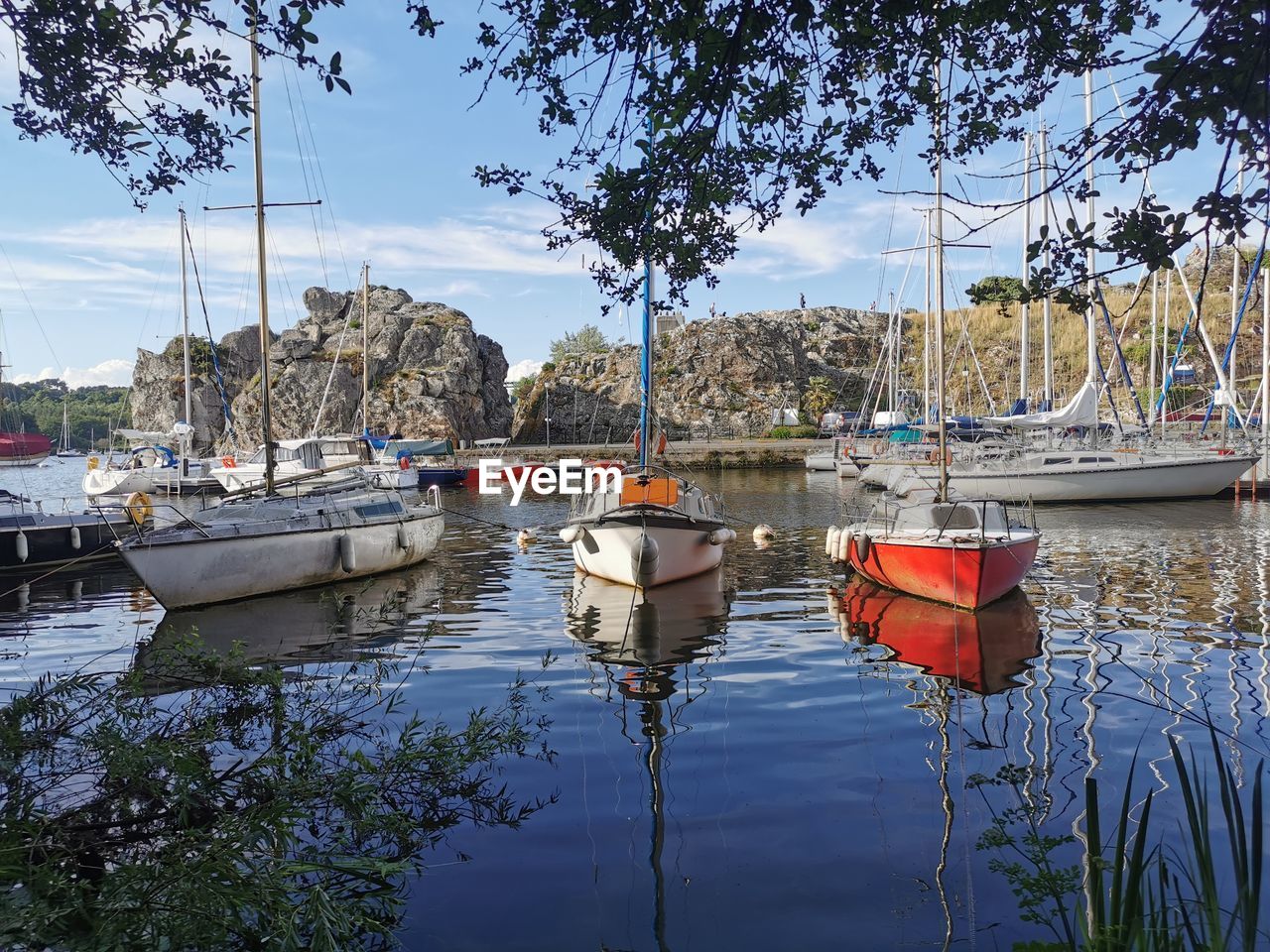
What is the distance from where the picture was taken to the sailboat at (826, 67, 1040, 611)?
1457 cm

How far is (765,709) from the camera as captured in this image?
393 inches

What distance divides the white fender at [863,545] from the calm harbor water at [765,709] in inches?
33.0

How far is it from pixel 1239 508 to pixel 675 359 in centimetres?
5606

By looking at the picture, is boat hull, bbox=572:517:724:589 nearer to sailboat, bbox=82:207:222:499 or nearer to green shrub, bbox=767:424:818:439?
sailboat, bbox=82:207:222:499

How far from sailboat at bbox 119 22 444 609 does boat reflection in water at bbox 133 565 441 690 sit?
0.46 meters

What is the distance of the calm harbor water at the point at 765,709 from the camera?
5.73m

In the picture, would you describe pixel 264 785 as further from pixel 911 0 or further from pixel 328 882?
pixel 911 0

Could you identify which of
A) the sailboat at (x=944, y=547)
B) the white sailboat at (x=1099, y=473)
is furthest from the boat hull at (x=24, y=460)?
the sailboat at (x=944, y=547)

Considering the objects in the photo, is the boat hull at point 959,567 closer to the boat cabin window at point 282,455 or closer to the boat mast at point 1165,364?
the boat mast at point 1165,364

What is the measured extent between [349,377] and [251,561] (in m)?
59.6

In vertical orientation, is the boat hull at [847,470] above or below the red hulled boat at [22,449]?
below

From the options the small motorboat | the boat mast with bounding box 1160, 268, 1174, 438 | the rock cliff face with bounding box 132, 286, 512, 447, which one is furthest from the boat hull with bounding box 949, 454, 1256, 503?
the rock cliff face with bounding box 132, 286, 512, 447

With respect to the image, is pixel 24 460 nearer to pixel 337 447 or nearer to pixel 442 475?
pixel 337 447

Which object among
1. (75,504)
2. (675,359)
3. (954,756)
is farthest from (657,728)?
(675,359)
